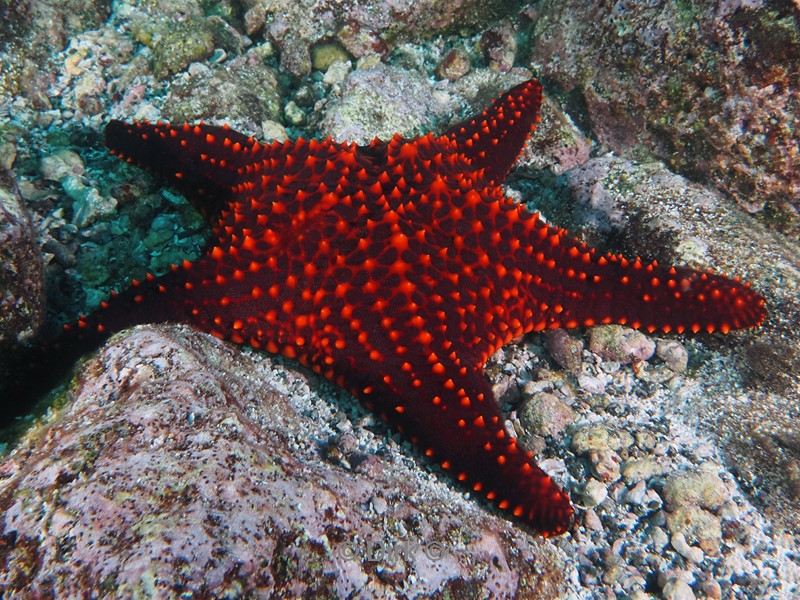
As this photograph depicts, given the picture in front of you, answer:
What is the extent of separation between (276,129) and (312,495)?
198 inches

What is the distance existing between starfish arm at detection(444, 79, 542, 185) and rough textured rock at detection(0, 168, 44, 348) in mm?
3587

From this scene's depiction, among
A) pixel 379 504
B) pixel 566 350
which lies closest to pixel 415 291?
pixel 379 504

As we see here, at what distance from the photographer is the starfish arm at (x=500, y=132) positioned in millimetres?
4836

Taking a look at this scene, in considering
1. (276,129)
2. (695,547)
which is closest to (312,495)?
(695,547)

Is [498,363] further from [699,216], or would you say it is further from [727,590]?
[699,216]

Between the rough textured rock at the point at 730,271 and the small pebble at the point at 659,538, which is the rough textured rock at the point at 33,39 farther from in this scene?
the small pebble at the point at 659,538

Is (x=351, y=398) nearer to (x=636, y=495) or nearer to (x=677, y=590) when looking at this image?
(x=636, y=495)

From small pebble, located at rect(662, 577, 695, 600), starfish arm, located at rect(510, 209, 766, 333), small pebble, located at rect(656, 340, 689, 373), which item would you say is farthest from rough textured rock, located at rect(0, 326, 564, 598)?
small pebble, located at rect(656, 340, 689, 373)

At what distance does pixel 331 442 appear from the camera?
3277 mm

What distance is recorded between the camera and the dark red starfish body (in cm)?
A: 312

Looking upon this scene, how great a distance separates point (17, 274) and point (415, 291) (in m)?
2.69

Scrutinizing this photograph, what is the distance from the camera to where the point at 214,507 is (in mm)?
2090

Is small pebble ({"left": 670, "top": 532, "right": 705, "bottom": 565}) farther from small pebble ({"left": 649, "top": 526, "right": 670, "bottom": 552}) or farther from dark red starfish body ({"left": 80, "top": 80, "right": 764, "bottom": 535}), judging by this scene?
dark red starfish body ({"left": 80, "top": 80, "right": 764, "bottom": 535})

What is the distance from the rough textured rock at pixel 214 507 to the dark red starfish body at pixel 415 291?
1.23ft
